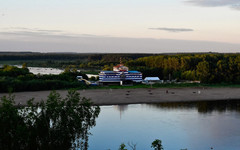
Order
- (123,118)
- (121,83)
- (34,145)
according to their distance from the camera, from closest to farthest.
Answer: (34,145)
(123,118)
(121,83)

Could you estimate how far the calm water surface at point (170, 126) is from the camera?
29250 mm

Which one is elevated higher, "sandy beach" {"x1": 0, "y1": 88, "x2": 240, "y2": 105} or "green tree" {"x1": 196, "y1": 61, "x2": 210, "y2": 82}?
"green tree" {"x1": 196, "y1": 61, "x2": 210, "y2": 82}

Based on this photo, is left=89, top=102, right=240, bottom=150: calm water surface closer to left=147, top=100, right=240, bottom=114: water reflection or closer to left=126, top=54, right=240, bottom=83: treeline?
left=147, top=100, right=240, bottom=114: water reflection

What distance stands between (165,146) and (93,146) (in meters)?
6.09

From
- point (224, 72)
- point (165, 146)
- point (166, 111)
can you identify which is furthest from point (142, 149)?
point (224, 72)

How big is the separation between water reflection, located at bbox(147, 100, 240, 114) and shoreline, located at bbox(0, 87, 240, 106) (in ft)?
7.09

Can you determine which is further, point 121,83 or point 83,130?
point 121,83

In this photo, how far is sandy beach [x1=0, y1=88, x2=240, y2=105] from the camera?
51.6 metres

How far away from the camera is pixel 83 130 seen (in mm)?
20500

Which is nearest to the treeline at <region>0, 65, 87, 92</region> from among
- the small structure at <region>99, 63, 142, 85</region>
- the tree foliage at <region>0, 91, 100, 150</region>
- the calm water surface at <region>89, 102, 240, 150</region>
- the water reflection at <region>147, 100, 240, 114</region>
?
the small structure at <region>99, 63, 142, 85</region>

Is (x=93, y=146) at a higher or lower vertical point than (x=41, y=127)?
lower

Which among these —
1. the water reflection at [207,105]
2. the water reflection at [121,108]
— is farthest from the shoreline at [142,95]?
the water reflection at [207,105]

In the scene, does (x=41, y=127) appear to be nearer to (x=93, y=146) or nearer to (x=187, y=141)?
(x=93, y=146)

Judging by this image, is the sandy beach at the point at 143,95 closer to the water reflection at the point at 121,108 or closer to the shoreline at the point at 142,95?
the shoreline at the point at 142,95
